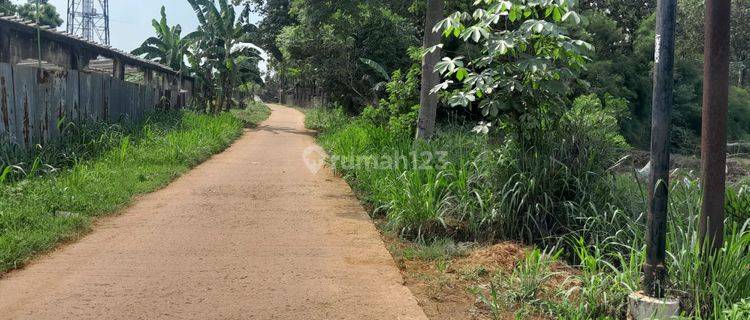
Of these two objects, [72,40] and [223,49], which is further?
[223,49]

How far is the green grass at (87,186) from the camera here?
6.31m

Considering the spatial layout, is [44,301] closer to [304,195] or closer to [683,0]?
[304,195]

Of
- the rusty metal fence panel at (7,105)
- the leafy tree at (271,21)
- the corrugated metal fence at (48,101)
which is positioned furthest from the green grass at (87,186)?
the leafy tree at (271,21)

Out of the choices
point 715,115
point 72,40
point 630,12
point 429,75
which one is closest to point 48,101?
point 72,40

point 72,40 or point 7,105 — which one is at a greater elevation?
point 72,40

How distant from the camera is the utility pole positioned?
4.21 m

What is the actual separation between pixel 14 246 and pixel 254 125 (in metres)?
23.0

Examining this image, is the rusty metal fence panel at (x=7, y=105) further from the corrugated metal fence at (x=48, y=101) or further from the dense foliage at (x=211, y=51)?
the dense foliage at (x=211, y=51)

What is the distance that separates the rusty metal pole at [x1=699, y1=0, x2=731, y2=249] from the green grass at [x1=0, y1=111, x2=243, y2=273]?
18.0ft

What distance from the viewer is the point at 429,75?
408 inches

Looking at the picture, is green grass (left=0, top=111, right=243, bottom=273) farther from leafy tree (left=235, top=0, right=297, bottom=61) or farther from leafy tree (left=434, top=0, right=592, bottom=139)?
leafy tree (left=235, top=0, right=297, bottom=61)

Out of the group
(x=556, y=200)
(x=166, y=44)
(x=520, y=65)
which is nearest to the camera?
(x=520, y=65)

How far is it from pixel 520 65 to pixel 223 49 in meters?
23.2

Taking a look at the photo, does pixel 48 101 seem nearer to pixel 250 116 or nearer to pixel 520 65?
pixel 520 65
